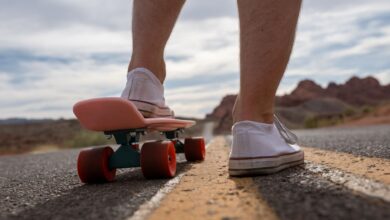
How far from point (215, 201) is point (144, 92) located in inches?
48.4

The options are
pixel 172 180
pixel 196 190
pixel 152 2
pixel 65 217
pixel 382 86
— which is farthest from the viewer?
pixel 382 86

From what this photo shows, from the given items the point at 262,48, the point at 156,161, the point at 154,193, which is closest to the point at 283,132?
the point at 262,48

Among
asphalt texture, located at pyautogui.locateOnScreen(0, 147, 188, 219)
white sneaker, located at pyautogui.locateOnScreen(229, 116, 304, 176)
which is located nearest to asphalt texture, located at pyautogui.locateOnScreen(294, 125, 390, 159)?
white sneaker, located at pyautogui.locateOnScreen(229, 116, 304, 176)

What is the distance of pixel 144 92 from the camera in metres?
2.63

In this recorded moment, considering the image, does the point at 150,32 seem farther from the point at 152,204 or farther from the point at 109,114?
the point at 152,204

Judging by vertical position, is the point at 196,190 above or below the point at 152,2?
below

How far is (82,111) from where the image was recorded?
236 cm

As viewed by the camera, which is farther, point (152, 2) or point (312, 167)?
point (152, 2)

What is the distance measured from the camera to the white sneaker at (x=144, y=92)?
2598mm

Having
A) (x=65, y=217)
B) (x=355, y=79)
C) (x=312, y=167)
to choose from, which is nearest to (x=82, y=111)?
(x=65, y=217)

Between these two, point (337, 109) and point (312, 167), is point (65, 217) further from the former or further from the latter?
point (337, 109)

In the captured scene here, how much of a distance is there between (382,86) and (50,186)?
341ft

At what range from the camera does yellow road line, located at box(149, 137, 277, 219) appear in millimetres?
1305

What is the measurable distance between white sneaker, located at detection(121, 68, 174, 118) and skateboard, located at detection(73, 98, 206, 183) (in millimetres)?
81
